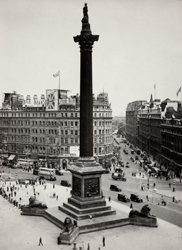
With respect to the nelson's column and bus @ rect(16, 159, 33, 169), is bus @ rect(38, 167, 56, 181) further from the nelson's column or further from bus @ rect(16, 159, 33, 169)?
the nelson's column

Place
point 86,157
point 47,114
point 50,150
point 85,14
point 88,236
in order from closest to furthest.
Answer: point 88,236, point 86,157, point 85,14, point 50,150, point 47,114

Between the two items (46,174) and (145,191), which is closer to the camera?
Answer: (145,191)

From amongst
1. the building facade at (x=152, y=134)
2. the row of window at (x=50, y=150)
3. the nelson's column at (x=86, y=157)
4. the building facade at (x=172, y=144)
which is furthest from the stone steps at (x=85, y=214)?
the building facade at (x=152, y=134)

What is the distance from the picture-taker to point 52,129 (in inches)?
3073

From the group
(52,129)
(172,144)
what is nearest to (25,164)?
(52,129)

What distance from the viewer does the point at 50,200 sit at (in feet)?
148

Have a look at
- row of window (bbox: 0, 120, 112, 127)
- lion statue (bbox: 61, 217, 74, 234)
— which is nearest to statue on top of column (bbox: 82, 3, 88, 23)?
lion statue (bbox: 61, 217, 74, 234)

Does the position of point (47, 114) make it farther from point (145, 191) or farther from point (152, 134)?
point (145, 191)

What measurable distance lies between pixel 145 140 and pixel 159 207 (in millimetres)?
60071

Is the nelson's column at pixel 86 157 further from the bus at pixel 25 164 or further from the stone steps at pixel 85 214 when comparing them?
the bus at pixel 25 164

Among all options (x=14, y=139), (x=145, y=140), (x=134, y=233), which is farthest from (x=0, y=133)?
(x=134, y=233)

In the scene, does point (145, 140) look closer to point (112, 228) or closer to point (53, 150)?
point (53, 150)

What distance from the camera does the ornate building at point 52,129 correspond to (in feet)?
249

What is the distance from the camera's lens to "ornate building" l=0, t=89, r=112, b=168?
75875mm
